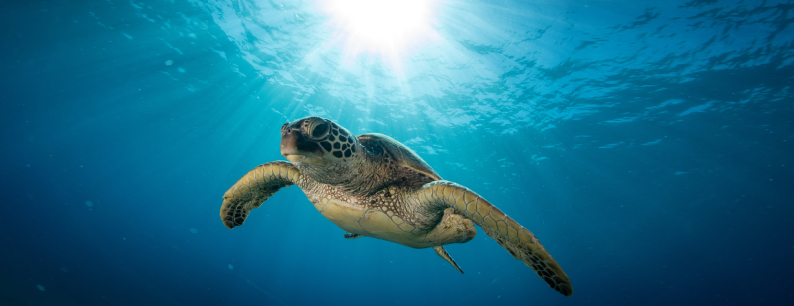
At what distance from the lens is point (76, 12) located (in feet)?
34.6

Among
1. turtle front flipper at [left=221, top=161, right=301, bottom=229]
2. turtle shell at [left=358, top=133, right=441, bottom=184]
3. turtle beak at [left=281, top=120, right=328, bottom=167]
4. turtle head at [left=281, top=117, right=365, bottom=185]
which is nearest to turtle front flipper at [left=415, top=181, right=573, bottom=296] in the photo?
A: turtle shell at [left=358, top=133, right=441, bottom=184]

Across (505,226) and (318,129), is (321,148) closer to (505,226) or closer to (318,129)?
(318,129)

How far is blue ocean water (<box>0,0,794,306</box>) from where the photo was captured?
28.5ft

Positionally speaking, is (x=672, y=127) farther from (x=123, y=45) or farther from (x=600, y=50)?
(x=123, y=45)

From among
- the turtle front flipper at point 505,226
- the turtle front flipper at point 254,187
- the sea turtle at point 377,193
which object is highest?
the turtle front flipper at point 505,226

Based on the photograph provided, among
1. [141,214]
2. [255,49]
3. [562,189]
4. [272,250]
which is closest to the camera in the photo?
[255,49]

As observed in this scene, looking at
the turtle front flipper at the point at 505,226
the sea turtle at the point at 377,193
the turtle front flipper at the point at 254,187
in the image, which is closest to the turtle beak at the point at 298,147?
the sea turtle at the point at 377,193

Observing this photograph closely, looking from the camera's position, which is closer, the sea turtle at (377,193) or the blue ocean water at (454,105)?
the sea turtle at (377,193)

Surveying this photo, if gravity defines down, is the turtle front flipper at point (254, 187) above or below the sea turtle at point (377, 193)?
below

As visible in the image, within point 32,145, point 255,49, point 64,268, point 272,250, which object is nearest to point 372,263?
point 272,250

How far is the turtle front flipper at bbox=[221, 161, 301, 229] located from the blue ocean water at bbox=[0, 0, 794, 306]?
25.7 feet

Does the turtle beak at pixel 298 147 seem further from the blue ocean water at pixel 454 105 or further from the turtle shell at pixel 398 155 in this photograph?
the blue ocean water at pixel 454 105

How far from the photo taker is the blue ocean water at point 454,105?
8.70 meters

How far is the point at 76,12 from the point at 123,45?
5.54ft
